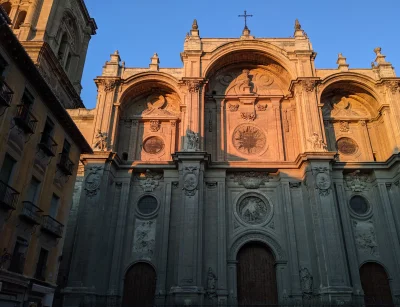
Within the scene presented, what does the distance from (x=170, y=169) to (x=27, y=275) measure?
11.0m

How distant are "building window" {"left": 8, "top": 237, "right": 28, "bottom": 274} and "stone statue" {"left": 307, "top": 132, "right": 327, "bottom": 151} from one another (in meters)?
16.7

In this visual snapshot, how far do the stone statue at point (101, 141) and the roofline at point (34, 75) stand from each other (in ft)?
10.1

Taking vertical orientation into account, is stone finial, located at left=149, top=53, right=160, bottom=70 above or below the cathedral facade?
above

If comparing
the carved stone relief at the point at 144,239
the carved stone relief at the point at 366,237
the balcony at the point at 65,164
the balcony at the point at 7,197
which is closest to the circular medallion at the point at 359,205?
the carved stone relief at the point at 366,237

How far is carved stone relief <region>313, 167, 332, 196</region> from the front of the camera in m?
21.2

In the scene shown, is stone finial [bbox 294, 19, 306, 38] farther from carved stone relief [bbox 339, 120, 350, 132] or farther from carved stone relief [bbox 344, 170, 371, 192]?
carved stone relief [bbox 344, 170, 371, 192]

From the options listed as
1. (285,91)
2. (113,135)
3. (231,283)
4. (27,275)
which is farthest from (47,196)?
(285,91)

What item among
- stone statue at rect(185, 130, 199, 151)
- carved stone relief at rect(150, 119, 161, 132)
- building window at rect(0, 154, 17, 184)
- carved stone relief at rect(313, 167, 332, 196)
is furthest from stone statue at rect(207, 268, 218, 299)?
building window at rect(0, 154, 17, 184)

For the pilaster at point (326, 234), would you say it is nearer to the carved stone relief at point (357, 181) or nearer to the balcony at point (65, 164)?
the carved stone relief at point (357, 181)

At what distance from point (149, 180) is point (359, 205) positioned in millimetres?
13428

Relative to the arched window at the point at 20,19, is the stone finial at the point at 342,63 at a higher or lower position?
lower

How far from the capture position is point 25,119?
1413 cm

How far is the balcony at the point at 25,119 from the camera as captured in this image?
1361cm

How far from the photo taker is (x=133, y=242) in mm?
21891
